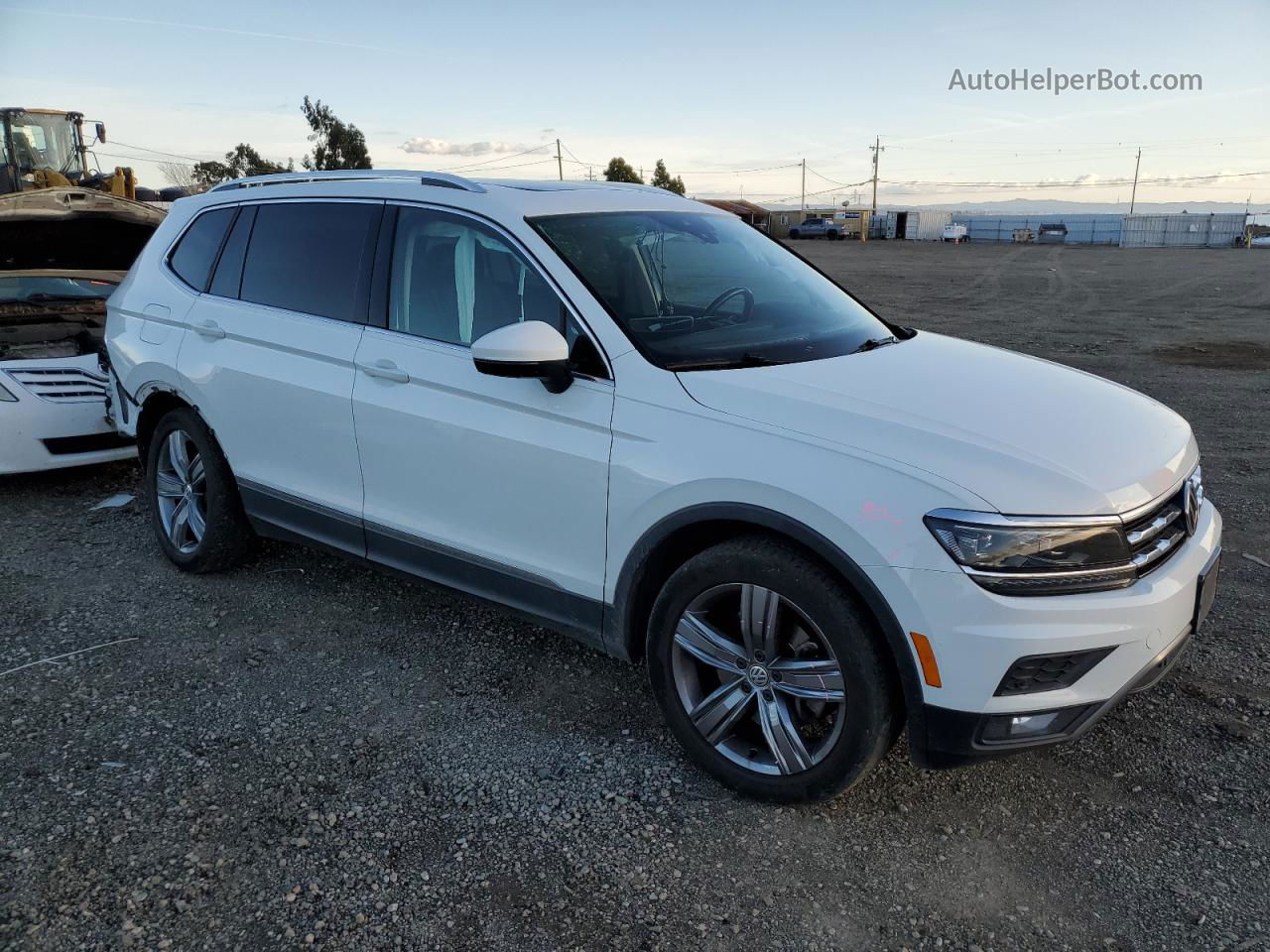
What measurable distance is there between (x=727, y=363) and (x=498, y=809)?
1.60 m

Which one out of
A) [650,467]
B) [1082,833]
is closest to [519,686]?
[650,467]

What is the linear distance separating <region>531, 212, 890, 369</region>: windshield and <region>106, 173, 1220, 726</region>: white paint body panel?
11cm

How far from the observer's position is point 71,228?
7000 millimetres

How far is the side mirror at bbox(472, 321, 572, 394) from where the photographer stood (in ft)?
9.90

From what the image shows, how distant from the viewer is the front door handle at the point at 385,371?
3.64 meters

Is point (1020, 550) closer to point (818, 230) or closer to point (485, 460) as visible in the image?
point (485, 460)

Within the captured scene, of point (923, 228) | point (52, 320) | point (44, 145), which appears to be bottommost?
point (923, 228)

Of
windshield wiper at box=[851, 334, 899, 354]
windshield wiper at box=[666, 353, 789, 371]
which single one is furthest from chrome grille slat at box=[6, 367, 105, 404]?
windshield wiper at box=[851, 334, 899, 354]

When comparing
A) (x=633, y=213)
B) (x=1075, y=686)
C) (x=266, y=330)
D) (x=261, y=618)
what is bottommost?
(x=261, y=618)

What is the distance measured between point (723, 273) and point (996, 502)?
1768mm

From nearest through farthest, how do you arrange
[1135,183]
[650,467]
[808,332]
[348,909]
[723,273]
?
[348,909] < [650,467] < [808,332] < [723,273] < [1135,183]

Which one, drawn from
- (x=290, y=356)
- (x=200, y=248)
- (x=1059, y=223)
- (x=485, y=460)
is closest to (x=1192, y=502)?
(x=485, y=460)

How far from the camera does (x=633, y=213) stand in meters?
3.95

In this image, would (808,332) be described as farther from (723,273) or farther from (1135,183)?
(1135,183)
